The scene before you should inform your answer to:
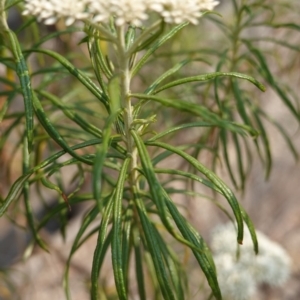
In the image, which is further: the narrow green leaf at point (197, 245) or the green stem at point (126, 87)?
the narrow green leaf at point (197, 245)

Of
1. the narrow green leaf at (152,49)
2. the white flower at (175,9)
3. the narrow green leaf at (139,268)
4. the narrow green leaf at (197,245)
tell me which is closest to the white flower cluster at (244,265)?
the narrow green leaf at (139,268)

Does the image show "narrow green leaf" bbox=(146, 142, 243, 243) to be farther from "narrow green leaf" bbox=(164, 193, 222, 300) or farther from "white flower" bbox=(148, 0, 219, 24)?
"white flower" bbox=(148, 0, 219, 24)

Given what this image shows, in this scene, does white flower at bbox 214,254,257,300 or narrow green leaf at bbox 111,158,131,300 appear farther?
white flower at bbox 214,254,257,300

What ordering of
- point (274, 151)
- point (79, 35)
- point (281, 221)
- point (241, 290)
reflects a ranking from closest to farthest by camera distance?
1. point (241, 290)
2. point (281, 221)
3. point (274, 151)
4. point (79, 35)

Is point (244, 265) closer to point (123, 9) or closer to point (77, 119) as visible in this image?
point (77, 119)

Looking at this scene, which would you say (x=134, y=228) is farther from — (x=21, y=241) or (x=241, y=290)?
(x=21, y=241)

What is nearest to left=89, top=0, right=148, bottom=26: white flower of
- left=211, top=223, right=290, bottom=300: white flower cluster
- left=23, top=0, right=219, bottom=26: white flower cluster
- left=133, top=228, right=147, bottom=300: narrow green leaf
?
left=23, top=0, right=219, bottom=26: white flower cluster

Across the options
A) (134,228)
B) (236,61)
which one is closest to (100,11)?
(134,228)

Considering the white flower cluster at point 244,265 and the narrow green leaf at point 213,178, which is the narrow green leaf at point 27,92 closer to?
the narrow green leaf at point 213,178
